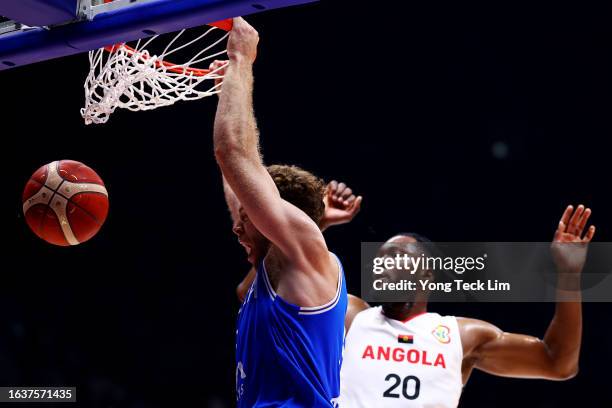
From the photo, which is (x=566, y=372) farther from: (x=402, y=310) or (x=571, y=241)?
(x=402, y=310)

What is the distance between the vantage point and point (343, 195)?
12.2 ft

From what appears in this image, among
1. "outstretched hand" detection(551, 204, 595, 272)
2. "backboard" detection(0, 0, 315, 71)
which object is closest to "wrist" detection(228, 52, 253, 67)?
"backboard" detection(0, 0, 315, 71)

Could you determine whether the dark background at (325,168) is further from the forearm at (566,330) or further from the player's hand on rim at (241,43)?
the player's hand on rim at (241,43)

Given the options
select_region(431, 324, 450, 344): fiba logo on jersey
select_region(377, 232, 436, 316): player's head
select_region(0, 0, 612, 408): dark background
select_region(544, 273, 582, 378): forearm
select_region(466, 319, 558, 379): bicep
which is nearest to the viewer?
select_region(544, 273, 582, 378): forearm

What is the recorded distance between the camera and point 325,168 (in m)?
7.45

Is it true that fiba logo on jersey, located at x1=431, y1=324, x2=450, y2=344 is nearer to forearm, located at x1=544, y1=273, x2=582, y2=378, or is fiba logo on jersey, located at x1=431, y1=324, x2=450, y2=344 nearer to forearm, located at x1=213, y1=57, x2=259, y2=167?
forearm, located at x1=544, y1=273, x2=582, y2=378

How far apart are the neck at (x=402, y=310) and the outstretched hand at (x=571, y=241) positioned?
1.00 meters

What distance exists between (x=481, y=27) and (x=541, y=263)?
95.1 inches

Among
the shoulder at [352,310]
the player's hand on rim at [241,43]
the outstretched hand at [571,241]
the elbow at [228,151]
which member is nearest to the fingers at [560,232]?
the outstretched hand at [571,241]

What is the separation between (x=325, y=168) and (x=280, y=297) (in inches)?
208

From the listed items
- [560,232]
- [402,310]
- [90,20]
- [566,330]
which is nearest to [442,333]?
[402,310]

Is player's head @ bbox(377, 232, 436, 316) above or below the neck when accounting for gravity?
above

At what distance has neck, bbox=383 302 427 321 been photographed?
4426 mm

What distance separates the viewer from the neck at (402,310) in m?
4.43
